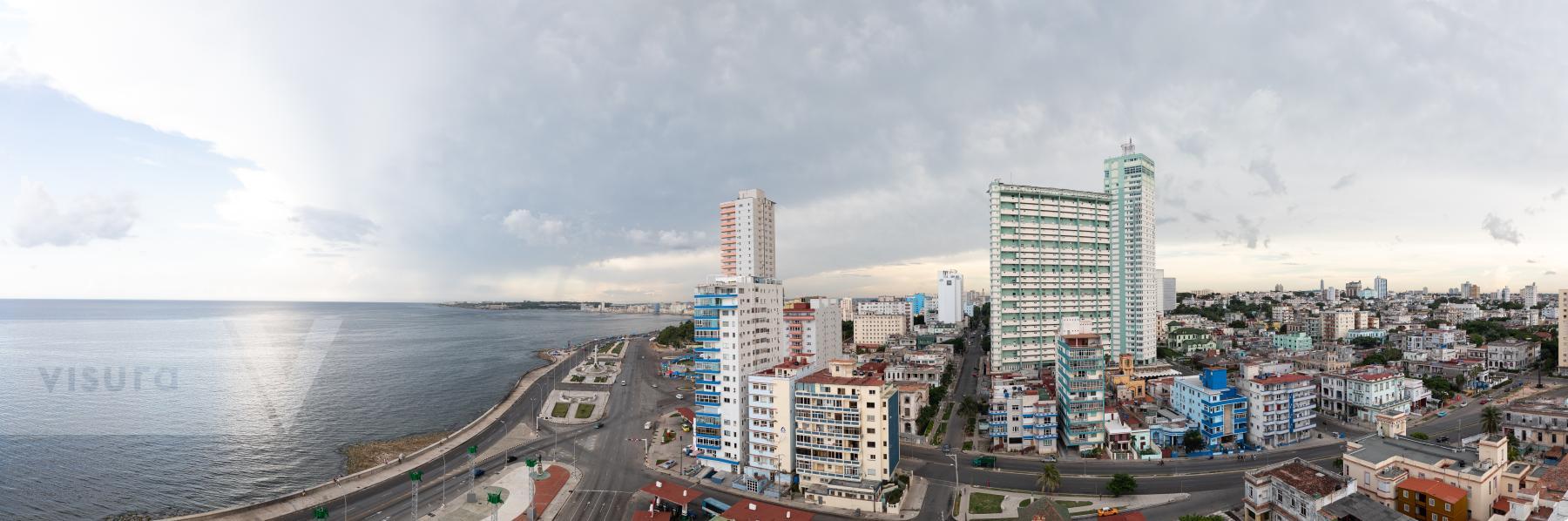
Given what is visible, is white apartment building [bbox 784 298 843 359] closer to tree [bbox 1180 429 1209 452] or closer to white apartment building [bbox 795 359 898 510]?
white apartment building [bbox 795 359 898 510]

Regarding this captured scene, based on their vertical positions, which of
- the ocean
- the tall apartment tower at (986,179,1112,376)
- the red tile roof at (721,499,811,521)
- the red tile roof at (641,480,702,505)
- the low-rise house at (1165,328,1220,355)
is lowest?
the ocean

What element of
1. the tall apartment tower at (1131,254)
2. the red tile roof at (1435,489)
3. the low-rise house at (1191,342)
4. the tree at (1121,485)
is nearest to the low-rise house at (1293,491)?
the red tile roof at (1435,489)

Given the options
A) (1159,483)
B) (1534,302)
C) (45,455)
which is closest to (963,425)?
(1159,483)

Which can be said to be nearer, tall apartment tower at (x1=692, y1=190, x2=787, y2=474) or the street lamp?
the street lamp

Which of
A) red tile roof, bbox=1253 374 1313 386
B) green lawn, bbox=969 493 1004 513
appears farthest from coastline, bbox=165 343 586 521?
red tile roof, bbox=1253 374 1313 386

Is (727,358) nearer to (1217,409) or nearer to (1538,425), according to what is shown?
(1217,409)

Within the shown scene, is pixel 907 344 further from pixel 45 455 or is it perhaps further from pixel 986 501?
pixel 45 455

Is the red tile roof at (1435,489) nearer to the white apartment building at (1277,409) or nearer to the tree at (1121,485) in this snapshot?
the tree at (1121,485)
